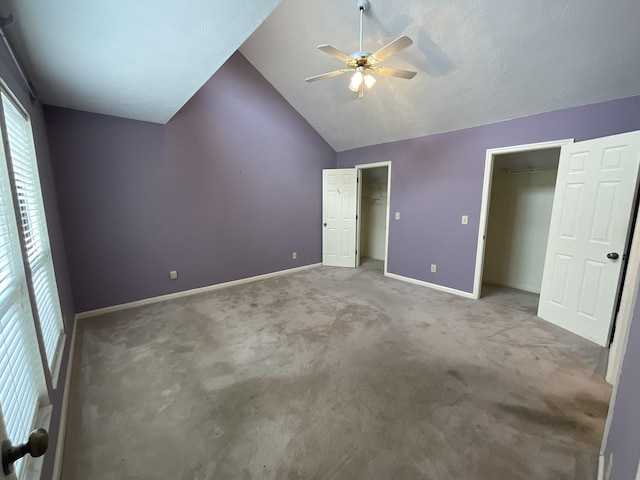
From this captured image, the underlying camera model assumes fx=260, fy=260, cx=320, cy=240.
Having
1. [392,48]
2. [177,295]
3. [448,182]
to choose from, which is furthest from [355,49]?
[177,295]

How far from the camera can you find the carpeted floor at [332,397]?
1401 mm

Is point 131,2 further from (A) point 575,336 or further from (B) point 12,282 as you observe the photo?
(A) point 575,336

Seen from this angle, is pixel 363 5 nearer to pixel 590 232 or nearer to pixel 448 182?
pixel 448 182

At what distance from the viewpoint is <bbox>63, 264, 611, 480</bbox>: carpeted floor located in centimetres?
140

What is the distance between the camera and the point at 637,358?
106 centimetres

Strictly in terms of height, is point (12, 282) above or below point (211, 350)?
above

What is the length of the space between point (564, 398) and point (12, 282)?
331 centimetres

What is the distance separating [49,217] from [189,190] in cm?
149

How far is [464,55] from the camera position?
8.53 feet

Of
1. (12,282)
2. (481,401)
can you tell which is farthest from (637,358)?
(12,282)

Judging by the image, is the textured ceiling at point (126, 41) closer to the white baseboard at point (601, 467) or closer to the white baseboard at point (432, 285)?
the white baseboard at point (601, 467)

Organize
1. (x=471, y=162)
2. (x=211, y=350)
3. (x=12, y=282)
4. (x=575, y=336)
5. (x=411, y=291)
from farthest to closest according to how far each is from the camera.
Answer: (x=411, y=291) → (x=471, y=162) → (x=575, y=336) → (x=211, y=350) → (x=12, y=282)

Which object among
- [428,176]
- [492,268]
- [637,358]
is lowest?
[492,268]

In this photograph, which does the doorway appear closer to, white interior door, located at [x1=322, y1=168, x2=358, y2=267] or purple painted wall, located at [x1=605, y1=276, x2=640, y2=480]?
white interior door, located at [x1=322, y1=168, x2=358, y2=267]
